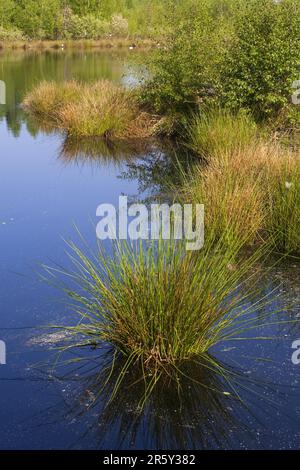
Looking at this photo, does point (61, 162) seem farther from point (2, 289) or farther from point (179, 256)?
point (179, 256)

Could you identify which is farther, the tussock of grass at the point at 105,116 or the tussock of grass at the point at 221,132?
the tussock of grass at the point at 105,116

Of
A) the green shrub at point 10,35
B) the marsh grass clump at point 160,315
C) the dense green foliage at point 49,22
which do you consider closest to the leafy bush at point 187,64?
the marsh grass clump at point 160,315

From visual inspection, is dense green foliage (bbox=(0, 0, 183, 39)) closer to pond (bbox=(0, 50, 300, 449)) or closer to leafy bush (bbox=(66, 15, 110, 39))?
leafy bush (bbox=(66, 15, 110, 39))

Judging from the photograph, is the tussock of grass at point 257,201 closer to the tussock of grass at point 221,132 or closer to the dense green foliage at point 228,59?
the tussock of grass at point 221,132

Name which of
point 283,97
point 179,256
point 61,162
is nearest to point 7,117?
point 61,162

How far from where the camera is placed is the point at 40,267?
5.46m

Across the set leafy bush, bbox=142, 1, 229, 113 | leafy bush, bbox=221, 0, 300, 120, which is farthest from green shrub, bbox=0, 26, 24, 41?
leafy bush, bbox=221, 0, 300, 120

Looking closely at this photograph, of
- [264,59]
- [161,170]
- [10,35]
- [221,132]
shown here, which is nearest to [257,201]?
[221,132]

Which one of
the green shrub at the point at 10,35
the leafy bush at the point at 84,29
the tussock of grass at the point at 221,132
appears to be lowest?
the tussock of grass at the point at 221,132

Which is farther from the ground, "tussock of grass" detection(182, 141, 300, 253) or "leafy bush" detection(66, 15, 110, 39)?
"leafy bush" detection(66, 15, 110, 39)

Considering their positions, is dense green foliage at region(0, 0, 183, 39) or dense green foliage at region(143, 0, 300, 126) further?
dense green foliage at region(0, 0, 183, 39)

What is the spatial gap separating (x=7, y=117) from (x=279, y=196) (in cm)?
1058

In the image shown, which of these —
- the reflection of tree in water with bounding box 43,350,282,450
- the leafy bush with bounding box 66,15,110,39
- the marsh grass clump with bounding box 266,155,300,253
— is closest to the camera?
the reflection of tree in water with bounding box 43,350,282,450

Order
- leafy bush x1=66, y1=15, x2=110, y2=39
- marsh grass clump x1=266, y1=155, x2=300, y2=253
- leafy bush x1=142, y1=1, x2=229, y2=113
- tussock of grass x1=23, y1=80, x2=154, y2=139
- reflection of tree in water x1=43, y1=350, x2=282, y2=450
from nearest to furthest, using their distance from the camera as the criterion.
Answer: reflection of tree in water x1=43, y1=350, x2=282, y2=450 → marsh grass clump x1=266, y1=155, x2=300, y2=253 → leafy bush x1=142, y1=1, x2=229, y2=113 → tussock of grass x1=23, y1=80, x2=154, y2=139 → leafy bush x1=66, y1=15, x2=110, y2=39
